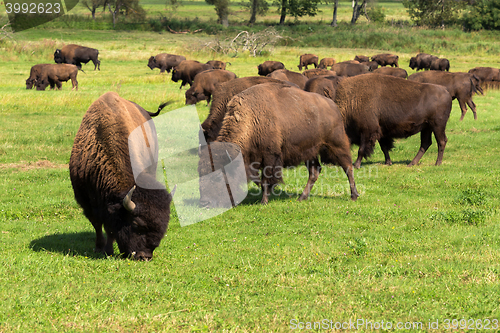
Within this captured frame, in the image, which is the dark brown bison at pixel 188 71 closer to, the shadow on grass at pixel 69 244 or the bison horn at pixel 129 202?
the shadow on grass at pixel 69 244

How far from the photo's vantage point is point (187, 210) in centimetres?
858

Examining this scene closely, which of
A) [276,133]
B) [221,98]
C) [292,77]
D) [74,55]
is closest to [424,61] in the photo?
[292,77]

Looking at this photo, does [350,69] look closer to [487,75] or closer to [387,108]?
[487,75]

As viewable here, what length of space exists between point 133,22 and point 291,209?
7649 cm

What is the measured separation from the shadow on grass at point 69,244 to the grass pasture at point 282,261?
1.1 inches

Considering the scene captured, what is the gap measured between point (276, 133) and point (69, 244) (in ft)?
13.2

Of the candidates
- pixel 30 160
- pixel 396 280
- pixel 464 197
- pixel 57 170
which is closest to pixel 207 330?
pixel 396 280

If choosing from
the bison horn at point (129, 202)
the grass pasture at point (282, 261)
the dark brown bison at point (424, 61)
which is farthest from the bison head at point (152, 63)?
the bison horn at point (129, 202)

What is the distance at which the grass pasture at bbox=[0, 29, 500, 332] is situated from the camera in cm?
432

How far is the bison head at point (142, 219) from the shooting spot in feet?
17.8

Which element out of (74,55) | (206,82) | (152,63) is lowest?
(152,63)

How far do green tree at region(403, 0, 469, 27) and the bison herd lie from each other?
67.0 m

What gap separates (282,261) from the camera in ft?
19.1

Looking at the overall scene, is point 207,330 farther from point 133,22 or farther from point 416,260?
point 133,22
